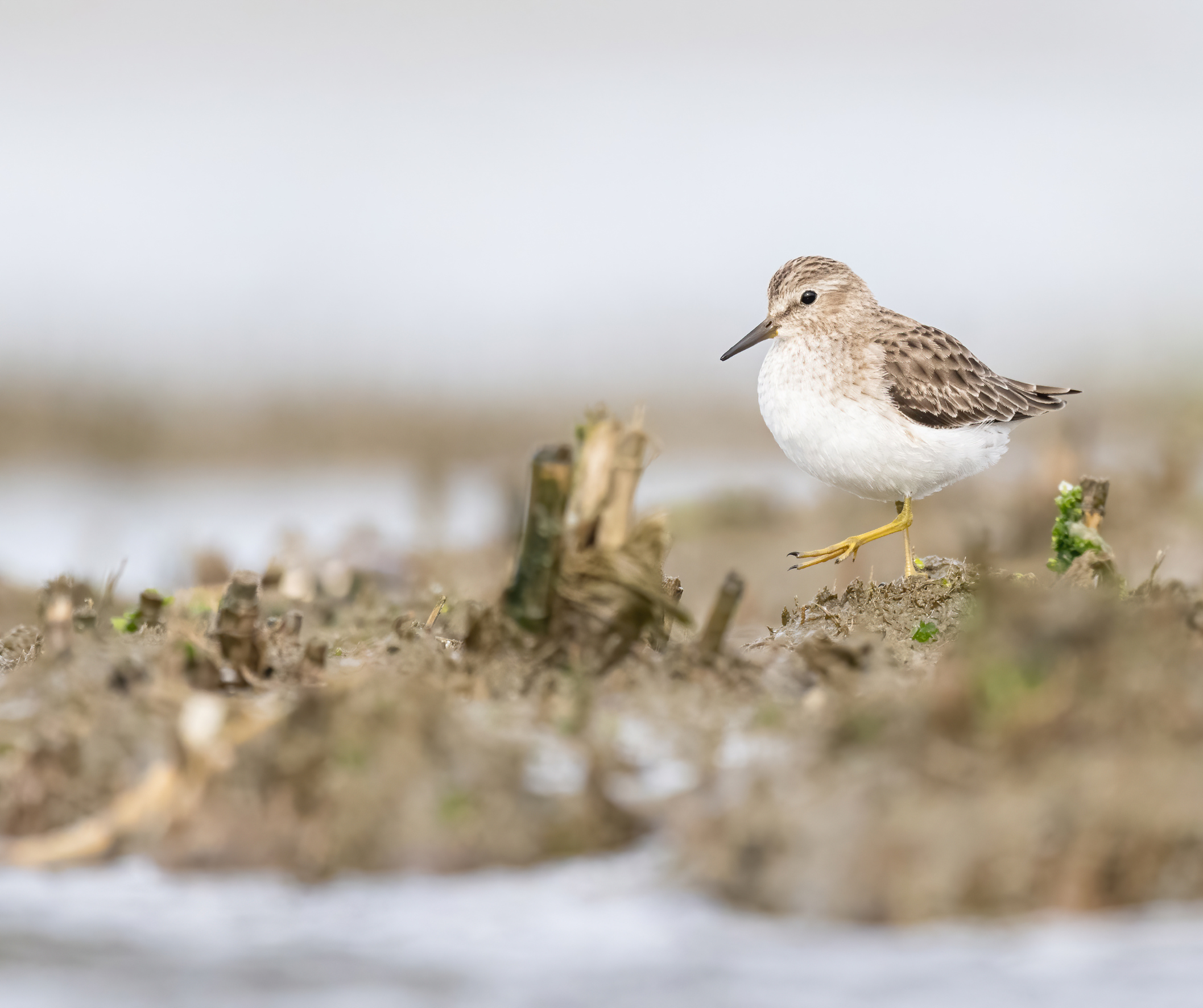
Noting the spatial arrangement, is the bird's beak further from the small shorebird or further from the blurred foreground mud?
the blurred foreground mud

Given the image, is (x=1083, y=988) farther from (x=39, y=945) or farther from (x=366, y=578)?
(x=366, y=578)

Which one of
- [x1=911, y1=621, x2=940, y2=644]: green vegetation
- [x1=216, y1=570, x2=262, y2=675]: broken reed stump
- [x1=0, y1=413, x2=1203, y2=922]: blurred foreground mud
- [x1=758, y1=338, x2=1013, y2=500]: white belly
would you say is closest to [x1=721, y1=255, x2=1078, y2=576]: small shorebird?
[x1=758, y1=338, x2=1013, y2=500]: white belly

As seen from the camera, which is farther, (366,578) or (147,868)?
(366,578)

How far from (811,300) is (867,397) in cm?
115

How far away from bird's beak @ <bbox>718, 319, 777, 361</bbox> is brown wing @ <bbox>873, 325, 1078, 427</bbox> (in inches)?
32.6

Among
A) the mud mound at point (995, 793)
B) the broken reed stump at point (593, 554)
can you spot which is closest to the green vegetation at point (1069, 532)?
the mud mound at point (995, 793)

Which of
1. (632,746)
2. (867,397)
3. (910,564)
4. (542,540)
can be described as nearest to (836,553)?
(910,564)

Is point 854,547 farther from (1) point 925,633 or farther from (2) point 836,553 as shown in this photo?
(1) point 925,633

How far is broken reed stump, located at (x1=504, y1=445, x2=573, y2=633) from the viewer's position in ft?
22.7

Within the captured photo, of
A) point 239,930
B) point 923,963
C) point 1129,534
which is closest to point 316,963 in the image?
point 239,930

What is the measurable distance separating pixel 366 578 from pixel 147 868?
26.2 ft

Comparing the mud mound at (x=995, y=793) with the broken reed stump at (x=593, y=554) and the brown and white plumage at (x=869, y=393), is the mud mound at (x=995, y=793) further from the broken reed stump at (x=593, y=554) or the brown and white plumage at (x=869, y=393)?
the brown and white plumage at (x=869, y=393)

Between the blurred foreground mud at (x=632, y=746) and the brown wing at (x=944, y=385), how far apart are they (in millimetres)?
2518

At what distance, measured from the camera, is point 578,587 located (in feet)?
23.3
